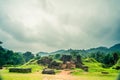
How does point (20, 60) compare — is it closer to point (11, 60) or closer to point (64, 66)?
point (11, 60)

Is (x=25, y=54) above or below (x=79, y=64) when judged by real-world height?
above

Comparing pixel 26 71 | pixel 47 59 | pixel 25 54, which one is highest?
pixel 25 54

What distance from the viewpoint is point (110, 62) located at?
105 m

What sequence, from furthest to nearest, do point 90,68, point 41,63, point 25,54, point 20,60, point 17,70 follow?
point 25,54 → point 20,60 → point 41,63 → point 90,68 → point 17,70

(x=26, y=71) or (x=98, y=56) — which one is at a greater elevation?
(x=98, y=56)

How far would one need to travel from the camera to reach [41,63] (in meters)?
93.5

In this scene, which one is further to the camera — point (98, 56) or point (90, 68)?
point (98, 56)

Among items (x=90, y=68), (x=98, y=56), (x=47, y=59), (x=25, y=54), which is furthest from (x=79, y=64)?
(x=25, y=54)

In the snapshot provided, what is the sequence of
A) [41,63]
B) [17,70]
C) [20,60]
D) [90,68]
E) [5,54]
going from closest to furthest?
[17,70] < [90,68] < [41,63] < [5,54] < [20,60]

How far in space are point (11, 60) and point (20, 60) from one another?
669 inches

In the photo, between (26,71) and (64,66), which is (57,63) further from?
(26,71)

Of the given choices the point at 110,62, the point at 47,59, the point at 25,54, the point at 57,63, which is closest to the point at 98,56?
the point at 110,62

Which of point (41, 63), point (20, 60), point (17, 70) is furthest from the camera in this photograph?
point (20, 60)

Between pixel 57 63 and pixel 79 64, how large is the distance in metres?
7.59
